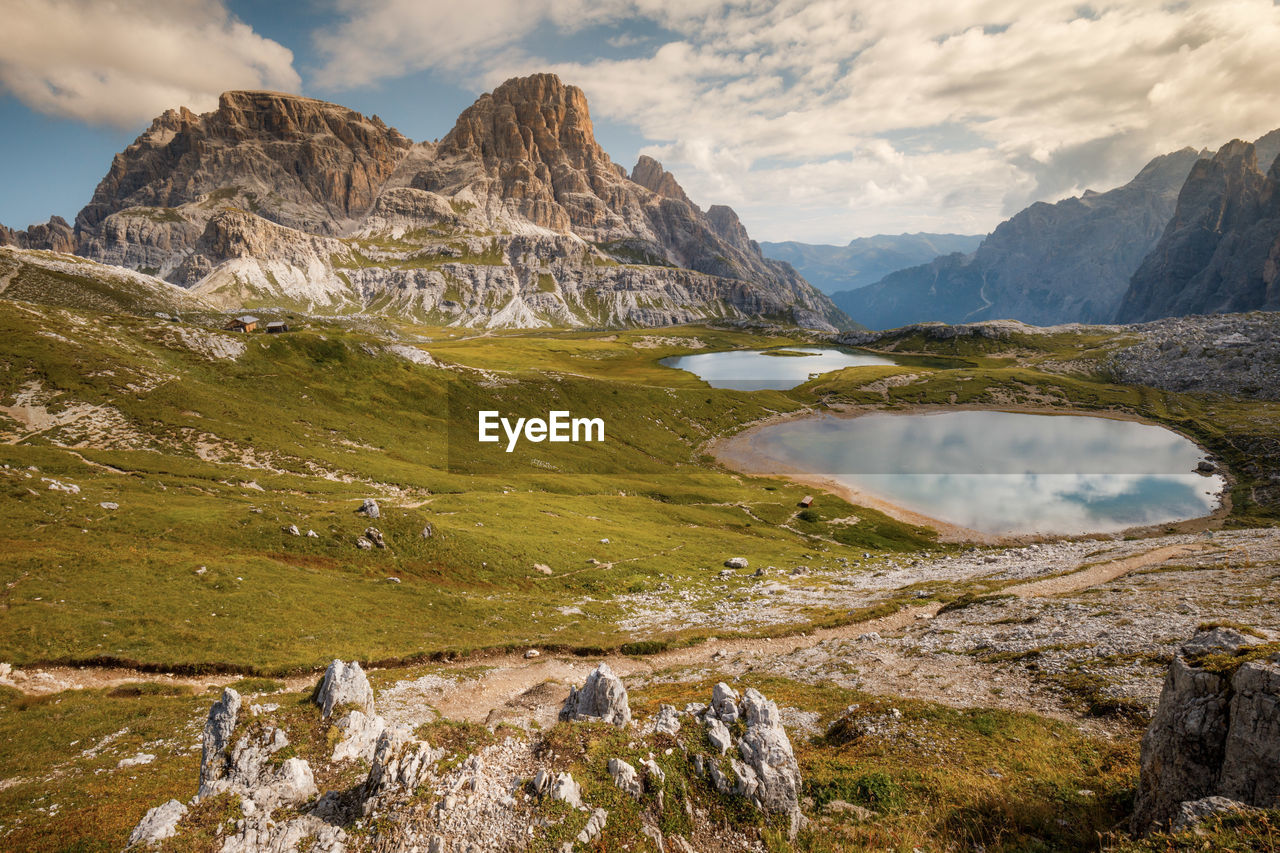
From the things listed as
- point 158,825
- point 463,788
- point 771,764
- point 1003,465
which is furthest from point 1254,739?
point 1003,465

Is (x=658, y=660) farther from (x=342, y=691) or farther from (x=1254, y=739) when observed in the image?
(x=1254, y=739)

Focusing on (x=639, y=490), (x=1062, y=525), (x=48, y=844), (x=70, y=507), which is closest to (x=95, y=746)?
(x=48, y=844)

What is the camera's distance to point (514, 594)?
4362 centimetres

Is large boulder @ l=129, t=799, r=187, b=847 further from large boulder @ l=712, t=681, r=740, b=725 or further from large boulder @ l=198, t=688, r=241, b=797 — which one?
large boulder @ l=712, t=681, r=740, b=725

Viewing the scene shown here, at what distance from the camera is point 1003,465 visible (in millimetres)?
117500

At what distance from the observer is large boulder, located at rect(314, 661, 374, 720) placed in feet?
55.0

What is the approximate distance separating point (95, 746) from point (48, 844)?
862cm

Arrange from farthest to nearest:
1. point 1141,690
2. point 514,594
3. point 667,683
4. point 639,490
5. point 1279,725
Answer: point 639,490 → point 514,594 → point 667,683 → point 1141,690 → point 1279,725

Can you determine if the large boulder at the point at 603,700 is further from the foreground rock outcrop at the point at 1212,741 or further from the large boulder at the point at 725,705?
the foreground rock outcrop at the point at 1212,741

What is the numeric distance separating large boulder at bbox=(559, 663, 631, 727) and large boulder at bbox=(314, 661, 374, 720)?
7591 mm

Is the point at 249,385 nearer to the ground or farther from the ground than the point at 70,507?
farther from the ground

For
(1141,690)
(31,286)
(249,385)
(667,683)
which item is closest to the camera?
(1141,690)

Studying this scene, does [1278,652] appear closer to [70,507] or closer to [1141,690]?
[1141,690]

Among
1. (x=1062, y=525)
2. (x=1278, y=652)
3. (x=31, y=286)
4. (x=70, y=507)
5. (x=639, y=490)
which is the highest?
(x=31, y=286)
